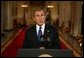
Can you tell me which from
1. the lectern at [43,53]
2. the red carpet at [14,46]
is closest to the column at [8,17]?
the red carpet at [14,46]

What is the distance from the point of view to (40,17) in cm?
107

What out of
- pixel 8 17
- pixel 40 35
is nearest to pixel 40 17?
pixel 40 35

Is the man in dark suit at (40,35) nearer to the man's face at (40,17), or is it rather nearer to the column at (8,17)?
the man's face at (40,17)

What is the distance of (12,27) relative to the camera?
3.75 ft

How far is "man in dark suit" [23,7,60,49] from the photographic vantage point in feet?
3.52

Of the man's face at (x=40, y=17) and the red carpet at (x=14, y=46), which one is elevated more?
the man's face at (x=40, y=17)

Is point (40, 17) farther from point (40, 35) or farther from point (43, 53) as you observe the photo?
point (43, 53)

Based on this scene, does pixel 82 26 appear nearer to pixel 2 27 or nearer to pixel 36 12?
pixel 36 12

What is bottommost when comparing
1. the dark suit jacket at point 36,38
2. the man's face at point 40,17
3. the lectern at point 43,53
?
the lectern at point 43,53

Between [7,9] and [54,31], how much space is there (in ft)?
0.98

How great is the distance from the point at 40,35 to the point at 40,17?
3.9 inches

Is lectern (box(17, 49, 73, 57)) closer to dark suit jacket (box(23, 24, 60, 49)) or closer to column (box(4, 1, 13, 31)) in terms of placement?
dark suit jacket (box(23, 24, 60, 49))

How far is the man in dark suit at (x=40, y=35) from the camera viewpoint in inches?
42.3

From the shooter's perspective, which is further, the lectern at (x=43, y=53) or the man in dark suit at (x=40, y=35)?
the man in dark suit at (x=40, y=35)
